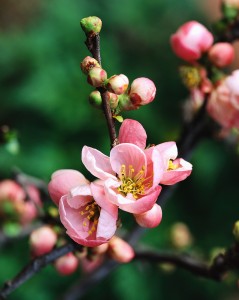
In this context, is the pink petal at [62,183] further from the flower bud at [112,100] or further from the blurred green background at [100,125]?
the blurred green background at [100,125]

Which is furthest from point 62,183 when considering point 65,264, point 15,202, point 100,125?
point 100,125

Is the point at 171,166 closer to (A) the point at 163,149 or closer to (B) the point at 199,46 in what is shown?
(A) the point at 163,149

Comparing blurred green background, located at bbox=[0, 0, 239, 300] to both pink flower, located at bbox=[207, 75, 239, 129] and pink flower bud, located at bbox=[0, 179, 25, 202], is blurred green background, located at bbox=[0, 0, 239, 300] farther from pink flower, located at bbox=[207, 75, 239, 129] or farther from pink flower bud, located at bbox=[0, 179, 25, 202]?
pink flower, located at bbox=[207, 75, 239, 129]

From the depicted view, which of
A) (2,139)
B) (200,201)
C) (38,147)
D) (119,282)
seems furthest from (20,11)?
(2,139)

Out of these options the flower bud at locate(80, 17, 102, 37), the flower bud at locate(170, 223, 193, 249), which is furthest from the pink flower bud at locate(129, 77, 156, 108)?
the flower bud at locate(170, 223, 193, 249)

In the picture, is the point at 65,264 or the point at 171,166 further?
the point at 65,264

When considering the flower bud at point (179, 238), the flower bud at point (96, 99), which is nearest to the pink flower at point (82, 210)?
the flower bud at point (96, 99)

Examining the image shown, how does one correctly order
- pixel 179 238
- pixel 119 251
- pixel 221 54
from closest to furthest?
1. pixel 119 251
2. pixel 221 54
3. pixel 179 238
